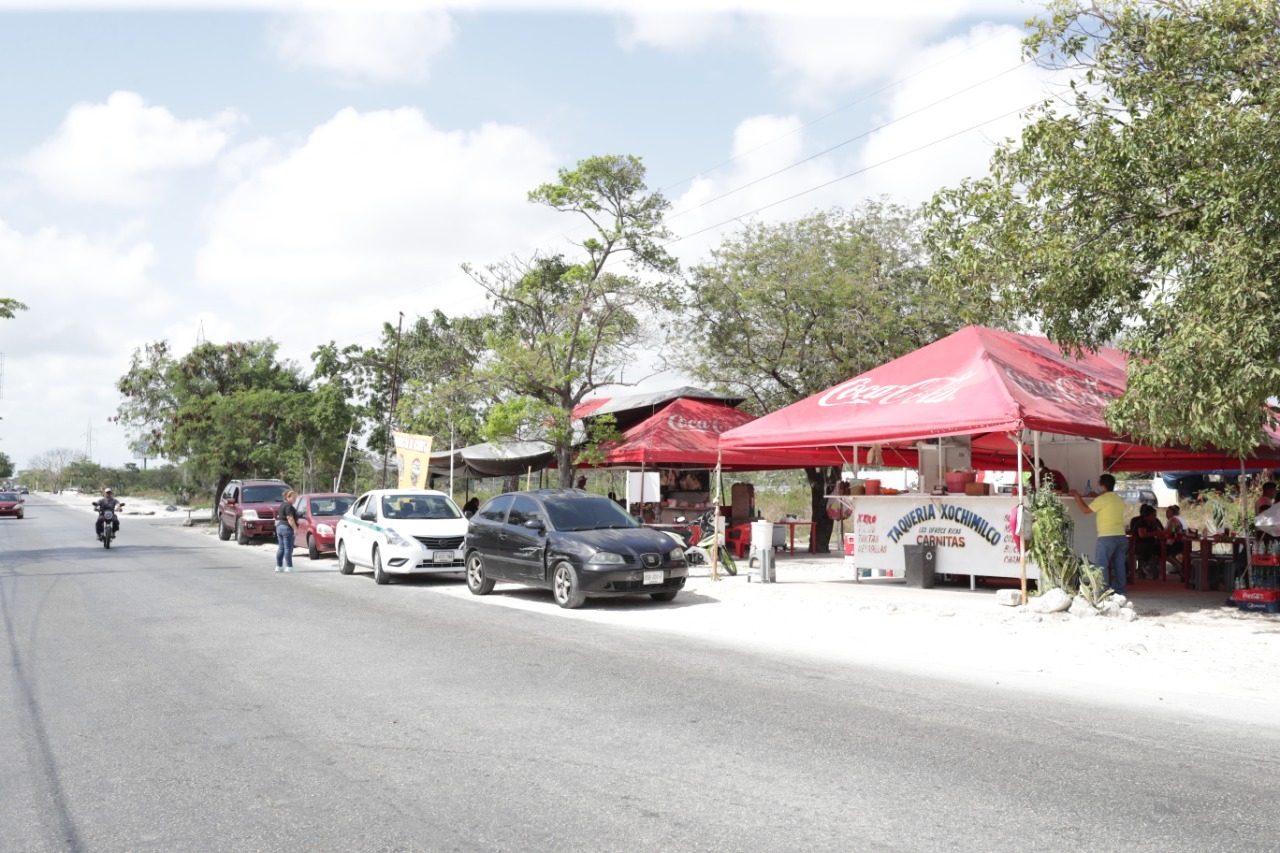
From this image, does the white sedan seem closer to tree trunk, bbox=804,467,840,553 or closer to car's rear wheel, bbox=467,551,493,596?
Result: car's rear wheel, bbox=467,551,493,596

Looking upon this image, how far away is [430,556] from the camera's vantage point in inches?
704

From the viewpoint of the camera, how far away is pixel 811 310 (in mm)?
26281

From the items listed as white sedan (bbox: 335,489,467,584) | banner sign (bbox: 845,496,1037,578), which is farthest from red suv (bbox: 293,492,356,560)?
banner sign (bbox: 845,496,1037,578)

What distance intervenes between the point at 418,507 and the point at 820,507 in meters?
12.6

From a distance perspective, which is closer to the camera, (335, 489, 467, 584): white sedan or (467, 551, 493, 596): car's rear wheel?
(467, 551, 493, 596): car's rear wheel

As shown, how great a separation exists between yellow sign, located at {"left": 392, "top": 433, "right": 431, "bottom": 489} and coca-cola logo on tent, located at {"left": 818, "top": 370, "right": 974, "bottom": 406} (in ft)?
39.2

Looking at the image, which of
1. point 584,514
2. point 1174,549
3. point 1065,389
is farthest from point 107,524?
point 1174,549

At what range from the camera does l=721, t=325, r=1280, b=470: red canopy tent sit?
14.7m

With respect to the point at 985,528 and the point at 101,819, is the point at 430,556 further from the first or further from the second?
the point at 101,819

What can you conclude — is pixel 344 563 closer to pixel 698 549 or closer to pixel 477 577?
pixel 477 577

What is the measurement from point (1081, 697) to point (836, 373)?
18.7 meters

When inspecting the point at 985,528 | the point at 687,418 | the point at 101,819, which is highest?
the point at 687,418

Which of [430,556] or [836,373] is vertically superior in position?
[836,373]

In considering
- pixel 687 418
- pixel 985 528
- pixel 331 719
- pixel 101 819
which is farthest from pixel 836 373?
pixel 101 819
